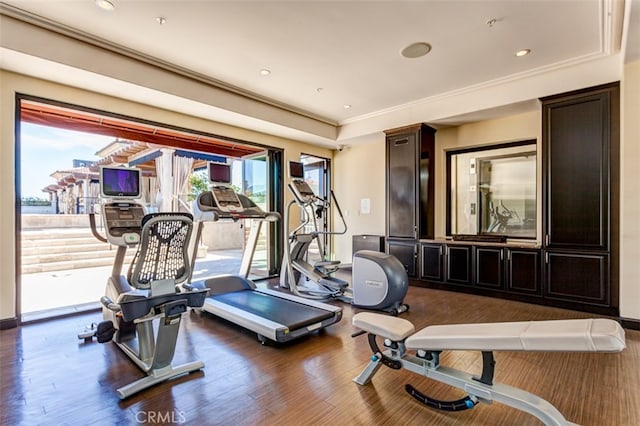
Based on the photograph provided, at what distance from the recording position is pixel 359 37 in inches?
138

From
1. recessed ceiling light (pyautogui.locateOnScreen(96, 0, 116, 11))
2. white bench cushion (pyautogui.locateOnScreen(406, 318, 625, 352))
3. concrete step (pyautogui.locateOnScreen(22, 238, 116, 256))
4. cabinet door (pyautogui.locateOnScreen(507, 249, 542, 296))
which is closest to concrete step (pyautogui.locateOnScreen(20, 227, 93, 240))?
concrete step (pyautogui.locateOnScreen(22, 238, 116, 256))

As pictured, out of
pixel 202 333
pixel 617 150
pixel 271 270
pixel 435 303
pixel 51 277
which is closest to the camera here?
pixel 202 333

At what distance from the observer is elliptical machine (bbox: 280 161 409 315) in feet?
13.2

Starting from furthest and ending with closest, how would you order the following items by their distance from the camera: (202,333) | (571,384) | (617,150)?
(617,150)
(202,333)
(571,384)

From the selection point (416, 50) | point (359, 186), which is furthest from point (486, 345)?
point (359, 186)

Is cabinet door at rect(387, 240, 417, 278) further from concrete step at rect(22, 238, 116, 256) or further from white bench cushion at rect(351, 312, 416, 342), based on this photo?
concrete step at rect(22, 238, 116, 256)

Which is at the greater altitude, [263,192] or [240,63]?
[240,63]

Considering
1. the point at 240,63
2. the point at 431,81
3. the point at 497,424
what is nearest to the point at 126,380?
the point at 497,424

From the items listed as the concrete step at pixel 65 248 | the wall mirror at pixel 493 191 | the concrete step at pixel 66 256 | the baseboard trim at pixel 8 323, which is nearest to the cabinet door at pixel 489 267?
the wall mirror at pixel 493 191

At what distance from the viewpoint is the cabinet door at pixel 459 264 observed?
16.8 ft

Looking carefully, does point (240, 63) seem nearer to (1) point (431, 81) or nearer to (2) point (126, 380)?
(1) point (431, 81)

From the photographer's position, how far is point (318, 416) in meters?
2.02

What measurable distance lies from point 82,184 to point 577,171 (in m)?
6.57

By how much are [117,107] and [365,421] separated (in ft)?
15.3
